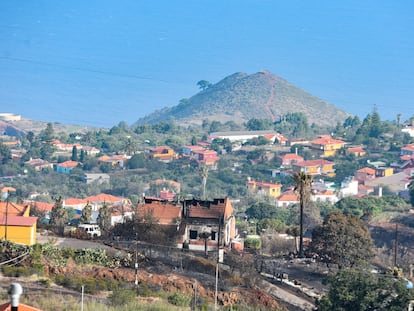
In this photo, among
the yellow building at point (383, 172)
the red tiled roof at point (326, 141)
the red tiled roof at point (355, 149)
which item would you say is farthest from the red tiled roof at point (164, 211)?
the red tiled roof at point (326, 141)

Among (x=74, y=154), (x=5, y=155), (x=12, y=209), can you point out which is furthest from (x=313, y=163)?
(x=12, y=209)

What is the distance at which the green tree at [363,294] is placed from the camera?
18.7 meters

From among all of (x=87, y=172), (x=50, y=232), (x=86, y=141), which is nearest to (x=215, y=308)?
(x=50, y=232)

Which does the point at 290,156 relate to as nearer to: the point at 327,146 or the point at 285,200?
the point at 327,146

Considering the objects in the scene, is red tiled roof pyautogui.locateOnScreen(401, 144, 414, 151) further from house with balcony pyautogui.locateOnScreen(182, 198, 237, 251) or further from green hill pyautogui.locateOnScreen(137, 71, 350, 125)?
house with balcony pyautogui.locateOnScreen(182, 198, 237, 251)

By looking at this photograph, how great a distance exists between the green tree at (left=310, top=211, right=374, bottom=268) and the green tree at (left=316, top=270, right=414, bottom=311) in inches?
304

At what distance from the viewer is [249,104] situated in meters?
125

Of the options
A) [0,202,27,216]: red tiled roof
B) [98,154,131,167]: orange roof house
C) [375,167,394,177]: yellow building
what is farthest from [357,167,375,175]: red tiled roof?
[0,202,27,216]: red tiled roof

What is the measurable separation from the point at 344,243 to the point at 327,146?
54601 millimetres

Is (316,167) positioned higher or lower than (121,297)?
higher

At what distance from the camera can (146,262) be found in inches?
967

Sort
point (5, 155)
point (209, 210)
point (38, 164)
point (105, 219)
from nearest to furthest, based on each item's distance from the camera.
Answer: point (209, 210) → point (105, 219) → point (38, 164) → point (5, 155)

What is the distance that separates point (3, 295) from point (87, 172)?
54.6m

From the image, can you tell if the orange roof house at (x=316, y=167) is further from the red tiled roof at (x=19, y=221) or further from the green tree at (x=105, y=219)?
the red tiled roof at (x=19, y=221)
